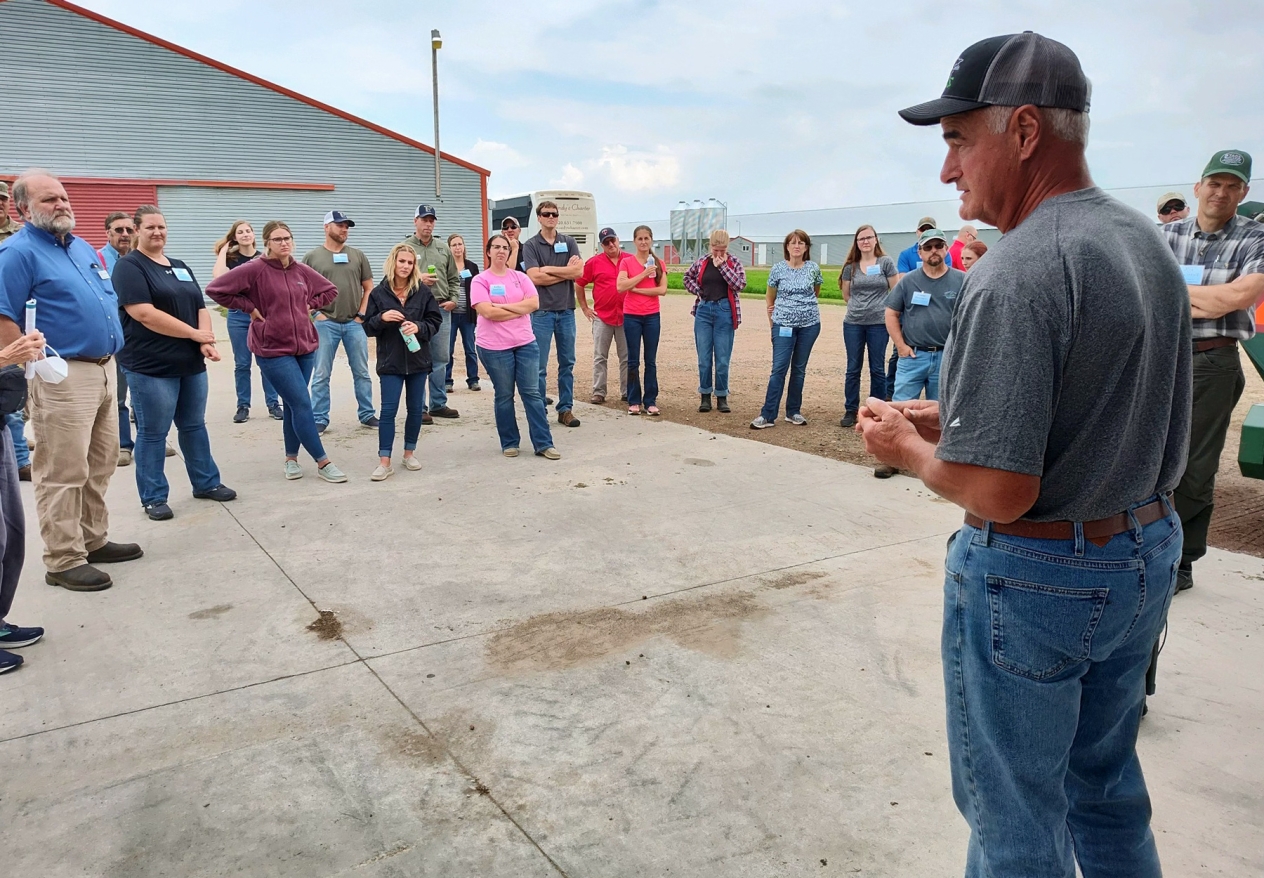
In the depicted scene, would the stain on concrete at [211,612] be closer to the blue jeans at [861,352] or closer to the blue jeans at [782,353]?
the blue jeans at [782,353]

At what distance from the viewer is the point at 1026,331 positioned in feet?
4.70

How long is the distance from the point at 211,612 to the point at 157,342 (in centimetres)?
226

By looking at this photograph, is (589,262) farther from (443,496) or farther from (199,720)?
(199,720)

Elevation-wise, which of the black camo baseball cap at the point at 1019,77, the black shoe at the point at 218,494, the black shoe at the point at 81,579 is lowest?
the black shoe at the point at 81,579

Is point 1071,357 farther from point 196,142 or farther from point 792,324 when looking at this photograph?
point 196,142

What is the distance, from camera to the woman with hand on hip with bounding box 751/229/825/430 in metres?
8.40

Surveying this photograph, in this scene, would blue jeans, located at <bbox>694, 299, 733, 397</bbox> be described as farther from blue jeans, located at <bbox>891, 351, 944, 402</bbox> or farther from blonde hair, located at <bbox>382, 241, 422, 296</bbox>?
blonde hair, located at <bbox>382, 241, 422, 296</bbox>

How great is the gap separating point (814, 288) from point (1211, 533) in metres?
4.31

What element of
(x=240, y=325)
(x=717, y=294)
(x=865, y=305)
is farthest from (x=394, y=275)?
(x=865, y=305)

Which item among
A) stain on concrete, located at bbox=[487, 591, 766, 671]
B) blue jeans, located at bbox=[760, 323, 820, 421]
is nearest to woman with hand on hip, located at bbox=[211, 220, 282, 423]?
blue jeans, located at bbox=[760, 323, 820, 421]

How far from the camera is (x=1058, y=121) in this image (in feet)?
5.05

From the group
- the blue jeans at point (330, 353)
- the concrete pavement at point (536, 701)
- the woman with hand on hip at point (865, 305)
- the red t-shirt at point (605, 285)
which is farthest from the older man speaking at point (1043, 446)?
the red t-shirt at point (605, 285)

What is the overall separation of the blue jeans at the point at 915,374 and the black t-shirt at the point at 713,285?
268 centimetres

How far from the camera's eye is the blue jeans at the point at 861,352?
327 inches
